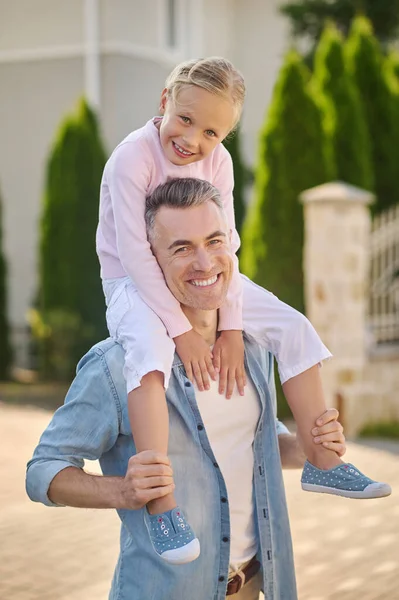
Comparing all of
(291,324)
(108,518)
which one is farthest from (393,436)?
(291,324)

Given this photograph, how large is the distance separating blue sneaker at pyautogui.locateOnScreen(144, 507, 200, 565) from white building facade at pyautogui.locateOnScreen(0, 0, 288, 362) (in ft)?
41.7

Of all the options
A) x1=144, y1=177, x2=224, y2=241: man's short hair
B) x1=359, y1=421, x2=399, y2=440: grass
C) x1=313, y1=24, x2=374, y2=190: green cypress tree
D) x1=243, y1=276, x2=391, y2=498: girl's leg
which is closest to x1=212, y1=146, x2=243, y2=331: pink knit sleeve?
x1=243, y1=276, x2=391, y2=498: girl's leg

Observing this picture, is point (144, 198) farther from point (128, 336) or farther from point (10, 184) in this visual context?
point (10, 184)

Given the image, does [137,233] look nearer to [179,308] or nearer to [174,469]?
[179,308]

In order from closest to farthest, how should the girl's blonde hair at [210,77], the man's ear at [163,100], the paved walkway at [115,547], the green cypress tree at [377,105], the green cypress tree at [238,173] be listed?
the girl's blonde hair at [210,77]
the man's ear at [163,100]
the paved walkway at [115,547]
the green cypress tree at [377,105]
the green cypress tree at [238,173]

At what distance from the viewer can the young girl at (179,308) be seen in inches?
89.4

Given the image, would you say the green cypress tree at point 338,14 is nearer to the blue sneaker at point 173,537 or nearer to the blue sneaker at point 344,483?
the blue sneaker at point 344,483

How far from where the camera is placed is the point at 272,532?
2.39 meters

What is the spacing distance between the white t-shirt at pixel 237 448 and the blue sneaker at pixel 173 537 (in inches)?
9.7

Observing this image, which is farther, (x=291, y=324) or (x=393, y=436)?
(x=393, y=436)

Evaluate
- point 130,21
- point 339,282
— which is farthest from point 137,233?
point 130,21

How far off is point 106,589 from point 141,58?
436 inches

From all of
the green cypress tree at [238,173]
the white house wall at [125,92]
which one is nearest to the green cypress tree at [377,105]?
the green cypress tree at [238,173]

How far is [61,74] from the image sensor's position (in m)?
15.0
